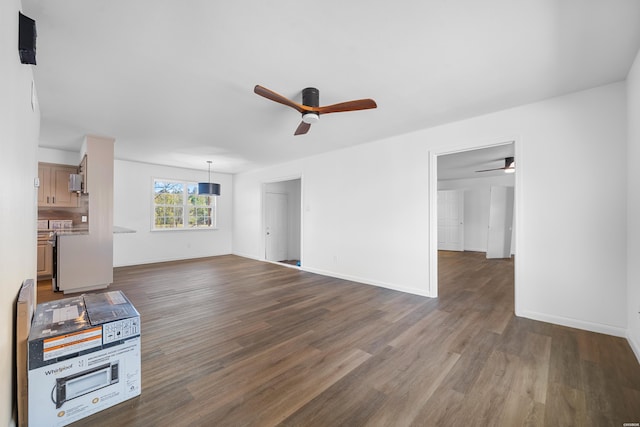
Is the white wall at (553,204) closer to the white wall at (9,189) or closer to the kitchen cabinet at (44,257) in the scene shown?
the white wall at (9,189)

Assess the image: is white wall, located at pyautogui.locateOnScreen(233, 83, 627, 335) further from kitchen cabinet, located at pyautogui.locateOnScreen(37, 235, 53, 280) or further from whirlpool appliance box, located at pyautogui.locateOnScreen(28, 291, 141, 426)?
kitchen cabinet, located at pyautogui.locateOnScreen(37, 235, 53, 280)

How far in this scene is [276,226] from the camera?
304 inches

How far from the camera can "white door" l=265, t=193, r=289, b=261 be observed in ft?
24.5

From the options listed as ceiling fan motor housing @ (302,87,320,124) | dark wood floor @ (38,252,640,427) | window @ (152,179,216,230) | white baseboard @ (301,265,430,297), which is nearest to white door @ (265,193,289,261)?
window @ (152,179,216,230)

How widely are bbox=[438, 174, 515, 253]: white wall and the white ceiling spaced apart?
246 inches

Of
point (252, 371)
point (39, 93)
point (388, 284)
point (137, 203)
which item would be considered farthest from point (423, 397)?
point (137, 203)

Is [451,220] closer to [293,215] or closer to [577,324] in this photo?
[293,215]

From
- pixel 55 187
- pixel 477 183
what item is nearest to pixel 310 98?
pixel 55 187

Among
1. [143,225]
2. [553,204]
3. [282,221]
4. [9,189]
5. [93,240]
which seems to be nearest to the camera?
[9,189]

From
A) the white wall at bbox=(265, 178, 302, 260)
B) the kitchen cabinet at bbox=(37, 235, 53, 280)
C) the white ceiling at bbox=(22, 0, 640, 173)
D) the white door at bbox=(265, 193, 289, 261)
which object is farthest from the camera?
the white wall at bbox=(265, 178, 302, 260)

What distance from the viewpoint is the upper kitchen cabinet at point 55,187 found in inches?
201

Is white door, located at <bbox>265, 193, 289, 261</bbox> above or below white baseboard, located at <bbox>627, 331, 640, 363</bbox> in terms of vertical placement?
above

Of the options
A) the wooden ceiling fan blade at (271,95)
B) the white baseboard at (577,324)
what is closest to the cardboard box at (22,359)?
the wooden ceiling fan blade at (271,95)

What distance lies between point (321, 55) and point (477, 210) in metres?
8.57
